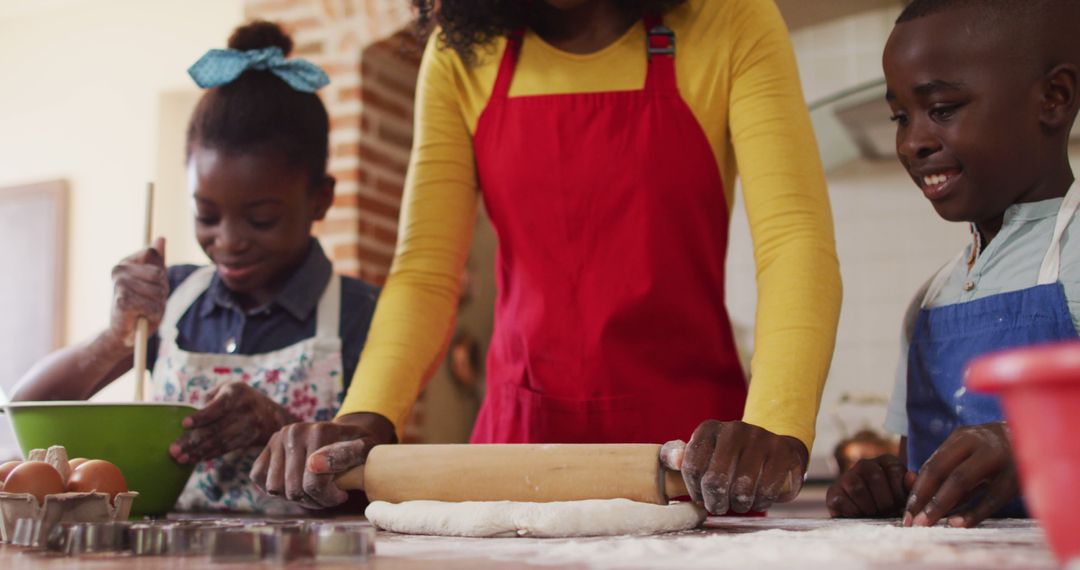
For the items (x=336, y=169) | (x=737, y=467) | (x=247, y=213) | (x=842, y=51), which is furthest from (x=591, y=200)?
(x=842, y=51)

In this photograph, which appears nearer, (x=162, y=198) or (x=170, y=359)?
(x=170, y=359)

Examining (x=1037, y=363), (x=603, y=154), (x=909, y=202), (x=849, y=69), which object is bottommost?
(x=1037, y=363)

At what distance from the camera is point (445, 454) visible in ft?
3.19

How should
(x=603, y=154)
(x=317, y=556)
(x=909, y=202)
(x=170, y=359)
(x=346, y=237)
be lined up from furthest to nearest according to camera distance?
(x=909, y=202) → (x=346, y=237) → (x=170, y=359) → (x=603, y=154) → (x=317, y=556)

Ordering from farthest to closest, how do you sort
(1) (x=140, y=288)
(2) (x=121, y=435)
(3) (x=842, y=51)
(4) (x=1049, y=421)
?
(3) (x=842, y=51) → (1) (x=140, y=288) → (2) (x=121, y=435) → (4) (x=1049, y=421)

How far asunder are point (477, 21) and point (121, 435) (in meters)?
0.65

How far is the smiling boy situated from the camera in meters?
1.13

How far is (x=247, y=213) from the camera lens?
63.0 inches

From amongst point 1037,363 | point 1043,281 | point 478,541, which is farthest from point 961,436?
point 1037,363

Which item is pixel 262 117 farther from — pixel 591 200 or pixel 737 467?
pixel 737 467

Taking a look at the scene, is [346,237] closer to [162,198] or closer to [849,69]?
[162,198]

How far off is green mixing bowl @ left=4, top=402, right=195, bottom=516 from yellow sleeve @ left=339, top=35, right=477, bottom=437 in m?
0.24

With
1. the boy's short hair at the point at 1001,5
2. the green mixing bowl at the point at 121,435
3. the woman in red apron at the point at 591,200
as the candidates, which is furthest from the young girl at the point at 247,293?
the boy's short hair at the point at 1001,5

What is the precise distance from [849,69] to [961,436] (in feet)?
9.60
